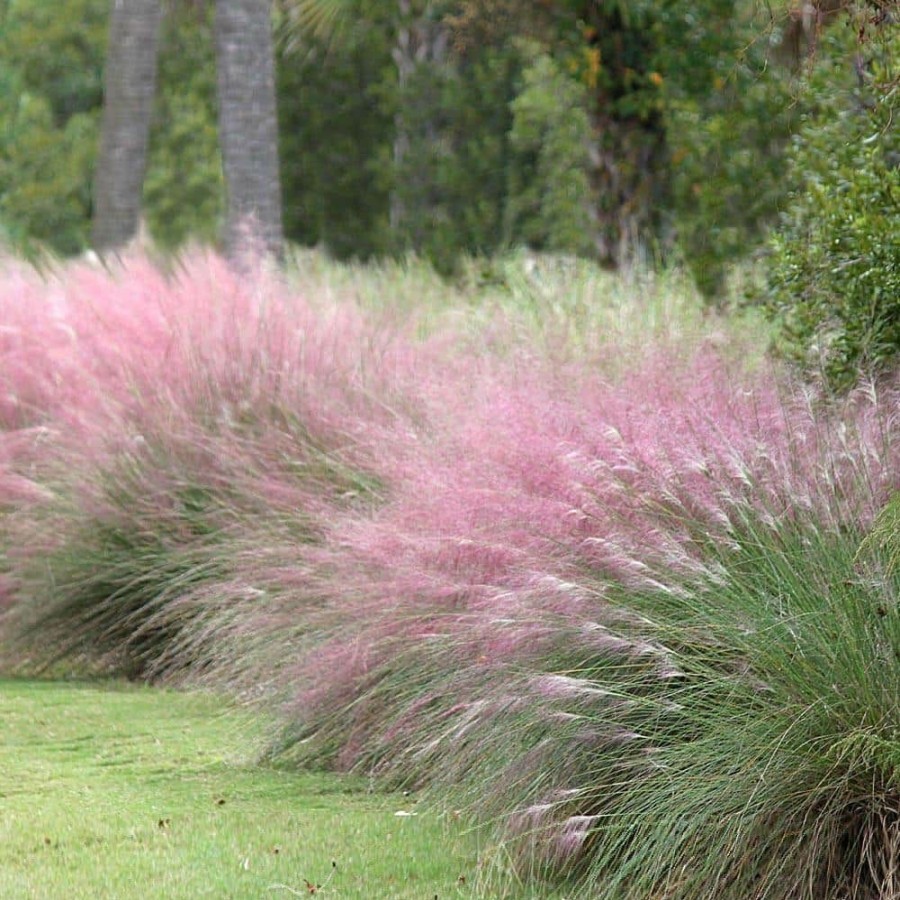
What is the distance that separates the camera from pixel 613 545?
5.25m

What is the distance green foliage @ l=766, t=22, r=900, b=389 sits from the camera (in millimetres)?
6840

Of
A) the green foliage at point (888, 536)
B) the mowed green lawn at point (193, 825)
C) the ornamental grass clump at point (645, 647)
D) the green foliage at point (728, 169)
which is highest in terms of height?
the green foliage at point (728, 169)

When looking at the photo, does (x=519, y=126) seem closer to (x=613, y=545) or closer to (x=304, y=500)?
(x=304, y=500)

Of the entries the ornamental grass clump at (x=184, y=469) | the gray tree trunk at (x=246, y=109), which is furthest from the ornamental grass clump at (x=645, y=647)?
the gray tree trunk at (x=246, y=109)

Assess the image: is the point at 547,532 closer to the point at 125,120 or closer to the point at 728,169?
the point at 728,169

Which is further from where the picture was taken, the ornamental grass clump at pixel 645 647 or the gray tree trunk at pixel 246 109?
the gray tree trunk at pixel 246 109

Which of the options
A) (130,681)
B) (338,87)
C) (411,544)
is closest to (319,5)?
(338,87)

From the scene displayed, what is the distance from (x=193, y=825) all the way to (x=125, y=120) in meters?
14.0

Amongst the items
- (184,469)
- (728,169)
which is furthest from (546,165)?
(184,469)

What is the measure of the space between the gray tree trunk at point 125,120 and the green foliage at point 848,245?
11503 millimetres

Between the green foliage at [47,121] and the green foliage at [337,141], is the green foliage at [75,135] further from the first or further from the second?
the green foliage at [337,141]

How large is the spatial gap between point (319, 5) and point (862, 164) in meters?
14.0

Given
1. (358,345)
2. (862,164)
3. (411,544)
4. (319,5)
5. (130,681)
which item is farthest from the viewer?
(319,5)

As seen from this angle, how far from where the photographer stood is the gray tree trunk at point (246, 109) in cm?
1540
